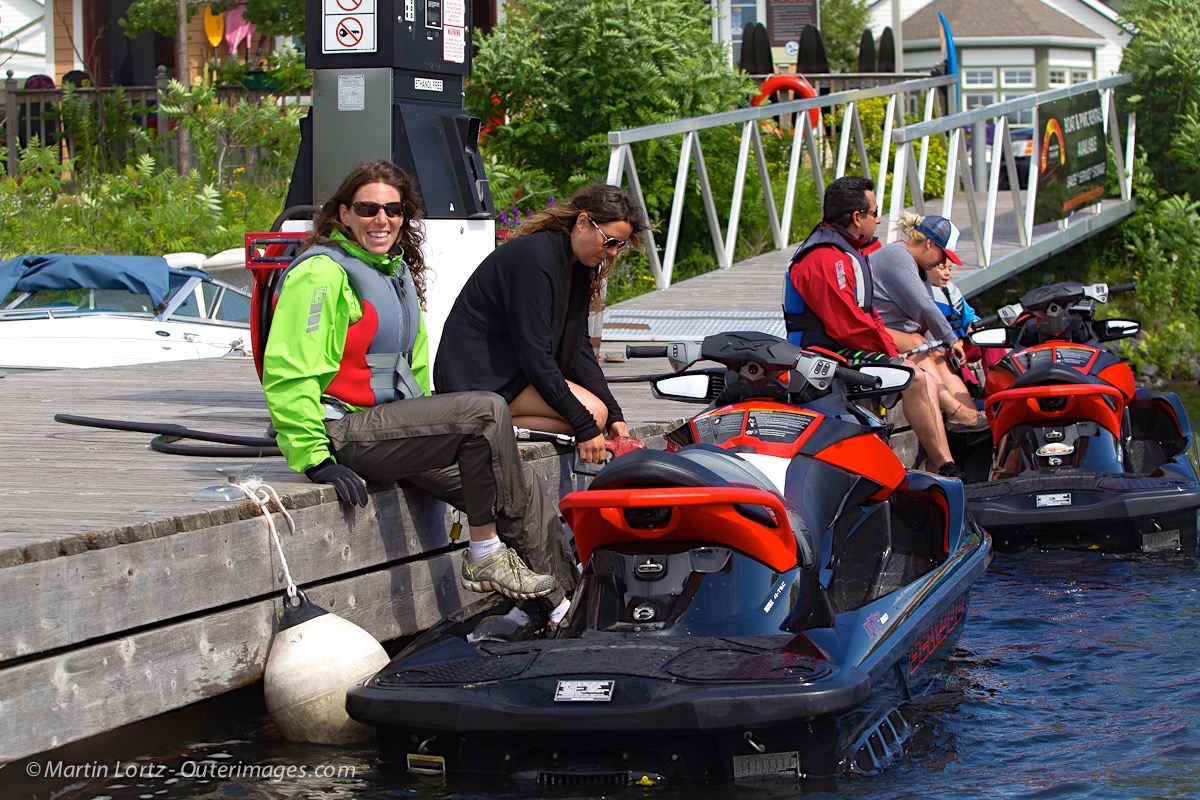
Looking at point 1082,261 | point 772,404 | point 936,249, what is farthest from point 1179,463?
point 1082,261

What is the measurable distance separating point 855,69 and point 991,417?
1090 inches

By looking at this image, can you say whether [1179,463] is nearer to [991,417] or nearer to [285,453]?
[991,417]

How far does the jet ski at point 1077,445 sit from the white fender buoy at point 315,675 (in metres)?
3.76

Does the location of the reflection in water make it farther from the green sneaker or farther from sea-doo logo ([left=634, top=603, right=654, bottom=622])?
the green sneaker

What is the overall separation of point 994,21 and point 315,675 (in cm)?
3957

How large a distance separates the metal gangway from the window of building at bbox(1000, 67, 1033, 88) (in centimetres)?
2154

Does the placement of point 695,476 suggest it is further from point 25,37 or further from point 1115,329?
point 25,37

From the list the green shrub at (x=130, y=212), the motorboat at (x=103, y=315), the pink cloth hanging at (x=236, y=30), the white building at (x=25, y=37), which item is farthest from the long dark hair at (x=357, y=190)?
the white building at (x=25, y=37)

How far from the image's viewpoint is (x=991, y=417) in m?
8.78

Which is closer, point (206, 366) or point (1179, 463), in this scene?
point (1179, 463)

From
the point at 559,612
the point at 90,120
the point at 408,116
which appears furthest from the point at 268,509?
the point at 90,120


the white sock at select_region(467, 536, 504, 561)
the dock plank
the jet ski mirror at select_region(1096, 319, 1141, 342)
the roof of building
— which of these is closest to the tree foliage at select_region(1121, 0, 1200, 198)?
the jet ski mirror at select_region(1096, 319, 1141, 342)

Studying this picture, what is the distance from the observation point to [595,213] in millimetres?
6449

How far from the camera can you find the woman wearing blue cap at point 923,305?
31.8 feet
